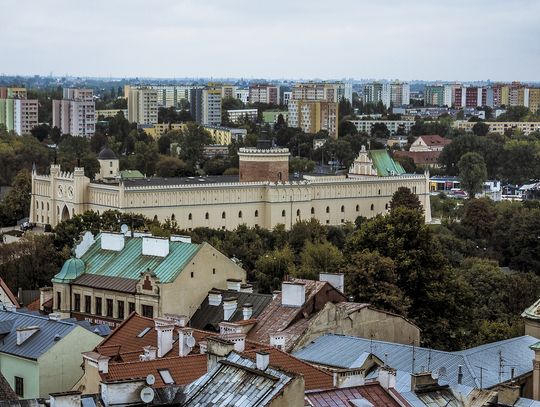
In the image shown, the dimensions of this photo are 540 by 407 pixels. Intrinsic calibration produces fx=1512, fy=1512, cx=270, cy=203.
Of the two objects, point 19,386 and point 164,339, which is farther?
point 19,386

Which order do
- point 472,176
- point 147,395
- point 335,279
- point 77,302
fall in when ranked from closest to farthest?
point 147,395
point 335,279
point 77,302
point 472,176

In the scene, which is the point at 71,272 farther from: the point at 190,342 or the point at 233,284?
the point at 190,342

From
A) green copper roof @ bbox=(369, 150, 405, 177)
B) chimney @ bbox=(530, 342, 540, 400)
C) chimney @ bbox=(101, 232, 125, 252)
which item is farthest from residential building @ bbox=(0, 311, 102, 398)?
green copper roof @ bbox=(369, 150, 405, 177)

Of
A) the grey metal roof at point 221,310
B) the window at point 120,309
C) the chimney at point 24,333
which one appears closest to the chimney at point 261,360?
the chimney at point 24,333

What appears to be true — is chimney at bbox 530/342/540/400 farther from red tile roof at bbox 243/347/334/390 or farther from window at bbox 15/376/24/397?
window at bbox 15/376/24/397

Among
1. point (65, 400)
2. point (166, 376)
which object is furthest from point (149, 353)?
point (65, 400)

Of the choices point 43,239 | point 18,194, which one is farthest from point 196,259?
point 18,194
